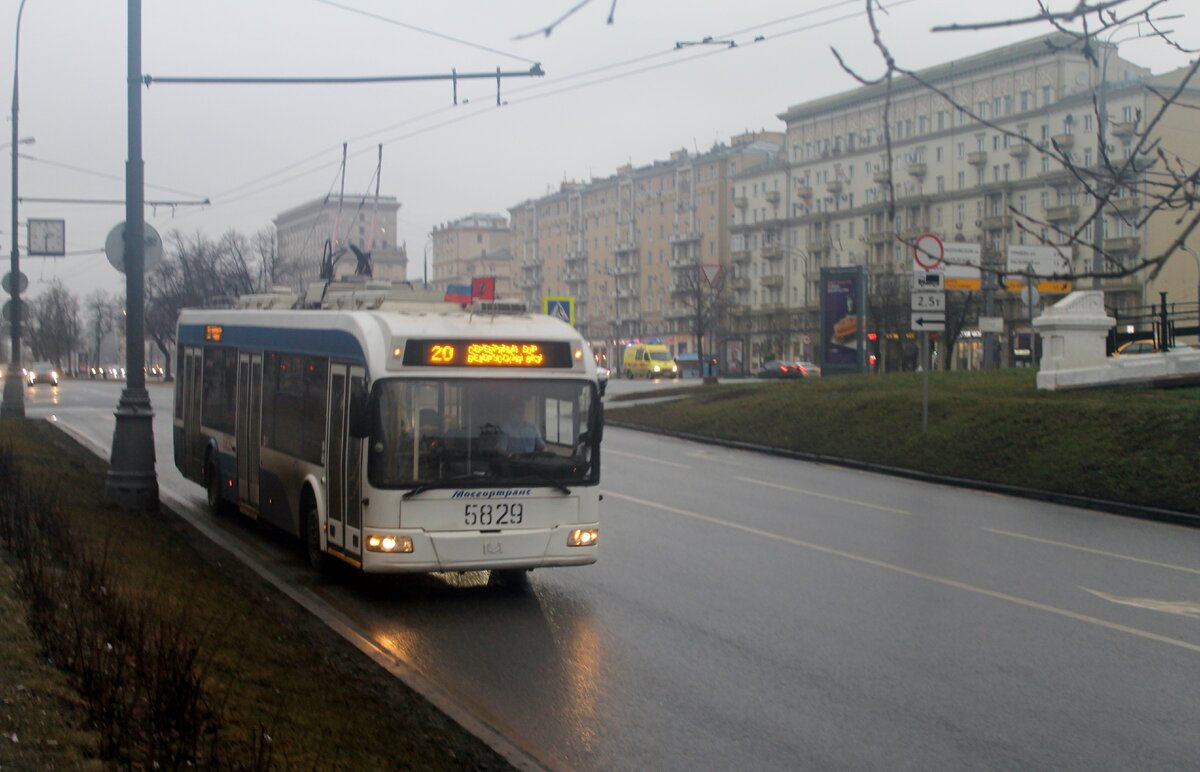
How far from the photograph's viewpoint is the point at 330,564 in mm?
12281

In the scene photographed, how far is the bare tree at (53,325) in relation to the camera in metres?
109

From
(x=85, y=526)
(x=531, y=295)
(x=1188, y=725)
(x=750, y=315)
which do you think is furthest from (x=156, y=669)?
(x=531, y=295)

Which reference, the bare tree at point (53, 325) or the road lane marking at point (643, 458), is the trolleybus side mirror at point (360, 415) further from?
the bare tree at point (53, 325)

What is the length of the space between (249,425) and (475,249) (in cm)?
14387

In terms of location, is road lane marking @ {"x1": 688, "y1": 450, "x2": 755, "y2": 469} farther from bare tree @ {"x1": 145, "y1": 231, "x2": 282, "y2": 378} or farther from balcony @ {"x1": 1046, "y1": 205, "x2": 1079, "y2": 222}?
bare tree @ {"x1": 145, "y1": 231, "x2": 282, "y2": 378}

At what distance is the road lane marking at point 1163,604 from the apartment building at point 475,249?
127m

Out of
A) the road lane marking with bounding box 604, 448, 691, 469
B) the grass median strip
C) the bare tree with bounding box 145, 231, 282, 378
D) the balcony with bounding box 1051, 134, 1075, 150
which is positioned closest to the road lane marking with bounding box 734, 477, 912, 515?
the road lane marking with bounding box 604, 448, 691, 469

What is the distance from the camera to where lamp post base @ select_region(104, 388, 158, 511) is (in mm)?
15273

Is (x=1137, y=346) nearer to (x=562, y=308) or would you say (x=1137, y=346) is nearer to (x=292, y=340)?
(x=562, y=308)

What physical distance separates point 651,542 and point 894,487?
8.94 metres

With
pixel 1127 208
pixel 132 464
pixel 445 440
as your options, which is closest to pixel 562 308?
pixel 132 464

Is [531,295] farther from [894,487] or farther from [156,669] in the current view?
[156,669]

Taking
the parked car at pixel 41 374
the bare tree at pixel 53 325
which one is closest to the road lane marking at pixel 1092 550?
the parked car at pixel 41 374

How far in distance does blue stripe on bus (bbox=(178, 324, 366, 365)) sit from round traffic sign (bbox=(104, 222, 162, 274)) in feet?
4.19
